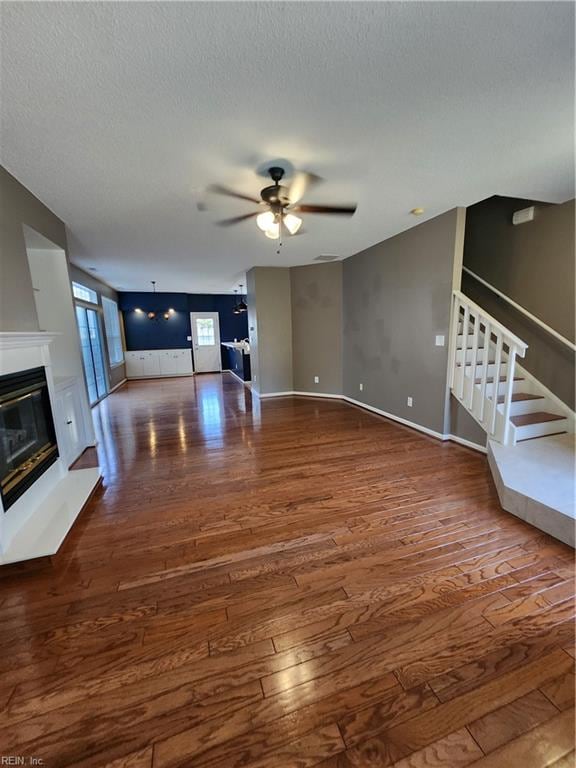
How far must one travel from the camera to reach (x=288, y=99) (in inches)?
64.2

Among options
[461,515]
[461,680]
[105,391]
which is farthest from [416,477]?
[105,391]

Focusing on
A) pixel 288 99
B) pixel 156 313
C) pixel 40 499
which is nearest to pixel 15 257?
pixel 40 499

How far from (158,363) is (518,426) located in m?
9.12

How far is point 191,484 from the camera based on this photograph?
2775 mm

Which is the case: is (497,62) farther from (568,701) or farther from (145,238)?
(145,238)

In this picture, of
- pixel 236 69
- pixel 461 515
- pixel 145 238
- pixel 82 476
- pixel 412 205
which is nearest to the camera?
pixel 236 69

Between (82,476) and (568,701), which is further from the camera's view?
(82,476)

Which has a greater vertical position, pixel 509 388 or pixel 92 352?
pixel 92 352

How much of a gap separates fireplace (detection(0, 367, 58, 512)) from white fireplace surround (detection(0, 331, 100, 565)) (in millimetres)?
54

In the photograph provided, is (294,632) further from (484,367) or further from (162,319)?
(162,319)

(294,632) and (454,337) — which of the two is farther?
(454,337)

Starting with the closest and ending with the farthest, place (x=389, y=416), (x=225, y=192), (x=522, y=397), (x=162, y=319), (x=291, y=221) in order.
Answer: (x=291, y=221) < (x=225, y=192) < (x=522, y=397) < (x=389, y=416) < (x=162, y=319)

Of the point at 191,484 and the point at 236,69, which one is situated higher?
the point at 236,69

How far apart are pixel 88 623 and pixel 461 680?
1.67 metres
